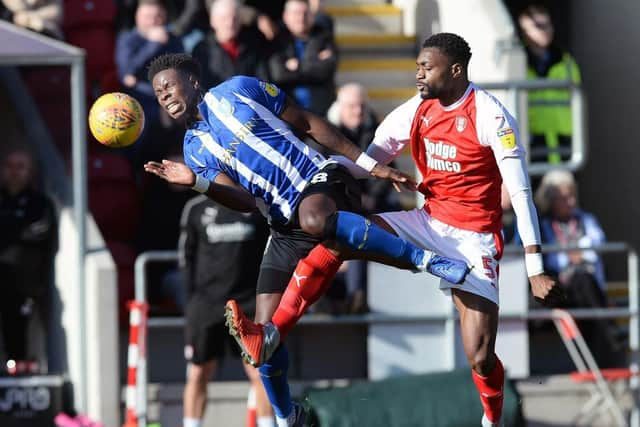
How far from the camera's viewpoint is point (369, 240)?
8.76 meters

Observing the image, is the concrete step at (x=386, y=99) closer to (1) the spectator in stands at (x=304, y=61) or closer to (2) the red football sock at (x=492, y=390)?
(1) the spectator in stands at (x=304, y=61)

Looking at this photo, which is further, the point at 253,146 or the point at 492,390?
the point at 492,390

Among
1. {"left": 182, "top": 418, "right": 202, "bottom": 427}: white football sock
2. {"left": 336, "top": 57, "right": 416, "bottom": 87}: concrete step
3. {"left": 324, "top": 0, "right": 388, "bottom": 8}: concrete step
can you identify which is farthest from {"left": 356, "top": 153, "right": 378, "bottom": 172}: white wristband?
{"left": 324, "top": 0, "right": 388, "bottom": 8}: concrete step

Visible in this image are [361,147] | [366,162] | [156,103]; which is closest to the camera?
[366,162]

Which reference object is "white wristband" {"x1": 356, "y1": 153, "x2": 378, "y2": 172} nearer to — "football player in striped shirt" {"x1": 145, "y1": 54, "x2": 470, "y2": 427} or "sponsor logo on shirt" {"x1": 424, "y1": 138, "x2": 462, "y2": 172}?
"football player in striped shirt" {"x1": 145, "y1": 54, "x2": 470, "y2": 427}

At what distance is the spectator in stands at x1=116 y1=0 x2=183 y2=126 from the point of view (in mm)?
12469

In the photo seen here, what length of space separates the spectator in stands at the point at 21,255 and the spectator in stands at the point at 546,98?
4.03 m

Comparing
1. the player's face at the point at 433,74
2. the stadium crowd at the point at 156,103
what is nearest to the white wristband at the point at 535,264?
the player's face at the point at 433,74

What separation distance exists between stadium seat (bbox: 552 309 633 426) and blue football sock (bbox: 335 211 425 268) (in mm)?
3999

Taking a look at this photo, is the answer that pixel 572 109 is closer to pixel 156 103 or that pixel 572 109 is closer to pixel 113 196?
pixel 156 103

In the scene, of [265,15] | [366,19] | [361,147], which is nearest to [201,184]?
[361,147]

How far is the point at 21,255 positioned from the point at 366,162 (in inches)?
160

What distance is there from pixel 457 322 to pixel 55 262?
125 inches

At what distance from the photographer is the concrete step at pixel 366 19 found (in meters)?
14.9
